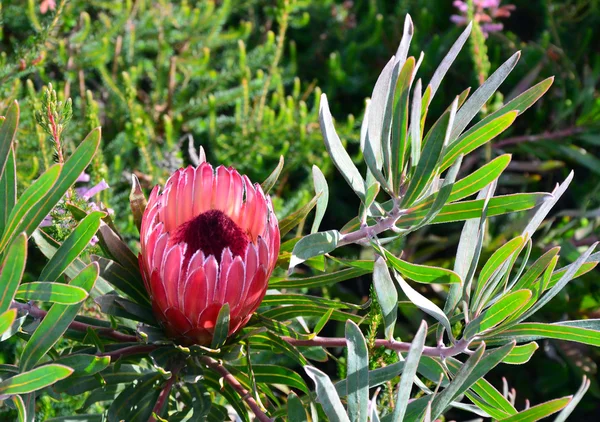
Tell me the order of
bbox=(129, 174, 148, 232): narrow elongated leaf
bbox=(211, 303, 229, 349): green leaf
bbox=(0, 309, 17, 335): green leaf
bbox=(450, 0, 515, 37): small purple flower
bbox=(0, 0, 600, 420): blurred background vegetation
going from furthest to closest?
bbox=(450, 0, 515, 37): small purple flower
bbox=(0, 0, 600, 420): blurred background vegetation
bbox=(129, 174, 148, 232): narrow elongated leaf
bbox=(211, 303, 229, 349): green leaf
bbox=(0, 309, 17, 335): green leaf

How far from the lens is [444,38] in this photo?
5.63ft

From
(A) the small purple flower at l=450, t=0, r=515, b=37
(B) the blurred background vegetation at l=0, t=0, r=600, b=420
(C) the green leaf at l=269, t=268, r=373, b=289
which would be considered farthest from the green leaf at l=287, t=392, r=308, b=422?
(A) the small purple flower at l=450, t=0, r=515, b=37

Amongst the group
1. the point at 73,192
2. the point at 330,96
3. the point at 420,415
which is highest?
the point at 73,192

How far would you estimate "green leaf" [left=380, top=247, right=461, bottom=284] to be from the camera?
60cm

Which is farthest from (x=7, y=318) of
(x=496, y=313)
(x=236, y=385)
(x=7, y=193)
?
(x=496, y=313)

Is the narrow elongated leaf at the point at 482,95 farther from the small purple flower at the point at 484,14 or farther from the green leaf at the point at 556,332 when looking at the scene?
the small purple flower at the point at 484,14

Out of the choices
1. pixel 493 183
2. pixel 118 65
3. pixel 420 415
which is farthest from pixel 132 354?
pixel 118 65

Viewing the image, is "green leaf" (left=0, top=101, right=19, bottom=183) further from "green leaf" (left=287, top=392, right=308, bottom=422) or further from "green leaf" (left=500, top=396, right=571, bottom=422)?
"green leaf" (left=500, top=396, right=571, bottom=422)

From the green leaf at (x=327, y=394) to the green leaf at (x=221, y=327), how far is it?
9cm

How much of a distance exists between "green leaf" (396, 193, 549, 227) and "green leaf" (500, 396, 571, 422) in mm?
165

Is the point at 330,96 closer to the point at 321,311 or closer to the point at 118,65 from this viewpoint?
the point at 118,65

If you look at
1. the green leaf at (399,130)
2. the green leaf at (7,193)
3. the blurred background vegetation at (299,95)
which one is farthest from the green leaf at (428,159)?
the blurred background vegetation at (299,95)

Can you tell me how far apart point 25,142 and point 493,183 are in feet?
2.85

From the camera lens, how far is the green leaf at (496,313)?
56 centimetres
